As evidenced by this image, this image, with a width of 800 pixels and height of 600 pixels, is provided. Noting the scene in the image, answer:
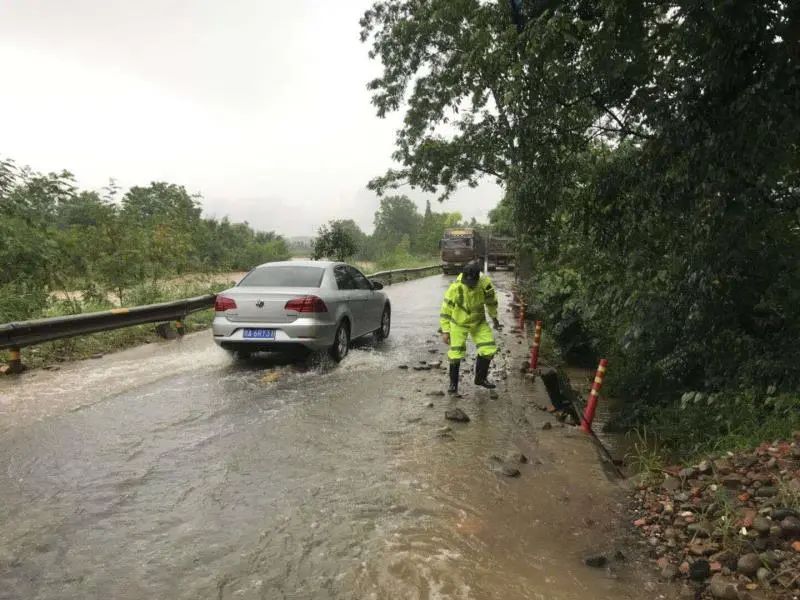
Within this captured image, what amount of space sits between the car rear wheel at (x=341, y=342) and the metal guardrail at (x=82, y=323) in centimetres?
368

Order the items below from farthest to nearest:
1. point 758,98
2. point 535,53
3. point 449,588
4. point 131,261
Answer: point 131,261 → point 535,53 → point 758,98 → point 449,588

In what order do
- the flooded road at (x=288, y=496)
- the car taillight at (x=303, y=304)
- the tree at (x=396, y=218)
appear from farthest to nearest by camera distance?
the tree at (x=396, y=218) → the car taillight at (x=303, y=304) → the flooded road at (x=288, y=496)

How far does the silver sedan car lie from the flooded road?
0.76 meters

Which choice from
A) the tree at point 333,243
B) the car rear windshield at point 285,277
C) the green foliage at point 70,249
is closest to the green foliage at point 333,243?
the tree at point 333,243

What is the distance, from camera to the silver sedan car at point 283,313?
7473 mm

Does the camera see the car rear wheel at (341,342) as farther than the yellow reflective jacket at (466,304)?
Yes

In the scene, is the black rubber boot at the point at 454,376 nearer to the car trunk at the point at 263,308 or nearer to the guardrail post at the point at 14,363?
the car trunk at the point at 263,308

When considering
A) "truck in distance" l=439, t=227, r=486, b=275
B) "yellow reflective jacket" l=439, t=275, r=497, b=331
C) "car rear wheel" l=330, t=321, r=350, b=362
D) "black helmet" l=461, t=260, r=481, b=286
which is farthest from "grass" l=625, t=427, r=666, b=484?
"truck in distance" l=439, t=227, r=486, b=275

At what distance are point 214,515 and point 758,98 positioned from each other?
15.3ft

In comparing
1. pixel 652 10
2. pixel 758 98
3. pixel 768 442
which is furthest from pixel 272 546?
pixel 652 10

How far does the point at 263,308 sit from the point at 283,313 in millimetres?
294

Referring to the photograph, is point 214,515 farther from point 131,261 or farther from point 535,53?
point 131,261

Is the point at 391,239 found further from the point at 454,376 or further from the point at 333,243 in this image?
the point at 454,376

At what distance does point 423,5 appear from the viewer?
1627cm
